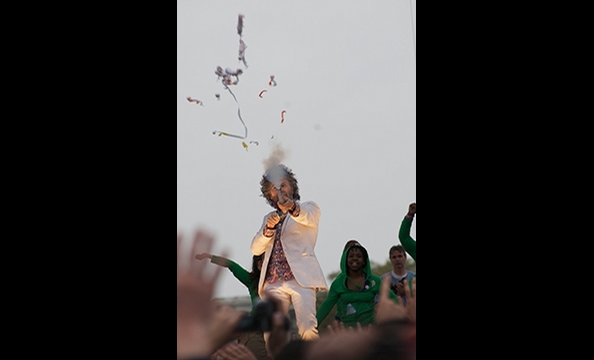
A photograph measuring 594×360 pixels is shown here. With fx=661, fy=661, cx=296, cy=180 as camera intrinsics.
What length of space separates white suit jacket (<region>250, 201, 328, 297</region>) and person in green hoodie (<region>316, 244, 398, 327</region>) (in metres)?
0.08

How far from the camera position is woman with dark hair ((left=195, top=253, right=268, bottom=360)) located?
10.0 ft

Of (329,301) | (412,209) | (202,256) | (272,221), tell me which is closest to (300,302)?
(329,301)

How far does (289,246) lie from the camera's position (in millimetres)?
3074

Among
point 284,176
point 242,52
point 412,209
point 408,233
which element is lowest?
point 408,233

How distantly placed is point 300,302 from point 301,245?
262 mm

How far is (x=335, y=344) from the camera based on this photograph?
9.89 feet

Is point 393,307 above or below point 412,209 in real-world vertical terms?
below

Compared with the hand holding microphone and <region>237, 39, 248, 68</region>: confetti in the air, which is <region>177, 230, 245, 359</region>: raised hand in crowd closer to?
the hand holding microphone

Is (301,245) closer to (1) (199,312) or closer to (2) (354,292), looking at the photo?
(2) (354,292)

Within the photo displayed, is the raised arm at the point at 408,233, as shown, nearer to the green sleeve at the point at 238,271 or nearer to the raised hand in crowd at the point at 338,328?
the raised hand in crowd at the point at 338,328

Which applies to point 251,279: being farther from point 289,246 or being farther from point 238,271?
point 289,246
